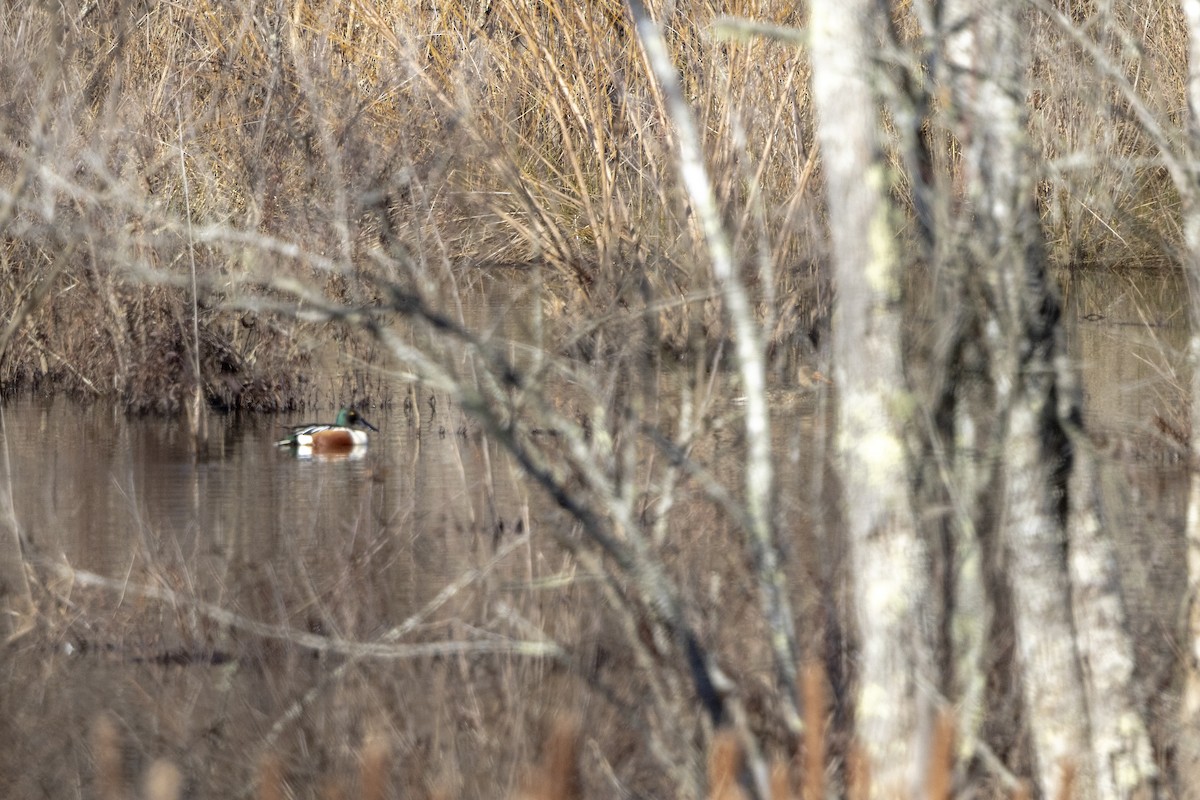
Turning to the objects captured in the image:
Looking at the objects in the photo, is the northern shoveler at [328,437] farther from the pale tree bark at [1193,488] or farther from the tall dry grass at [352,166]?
the pale tree bark at [1193,488]

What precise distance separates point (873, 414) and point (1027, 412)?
594 millimetres

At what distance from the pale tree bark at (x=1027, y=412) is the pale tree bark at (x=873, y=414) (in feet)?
1.37

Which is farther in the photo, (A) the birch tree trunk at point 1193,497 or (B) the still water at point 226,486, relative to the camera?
(B) the still water at point 226,486

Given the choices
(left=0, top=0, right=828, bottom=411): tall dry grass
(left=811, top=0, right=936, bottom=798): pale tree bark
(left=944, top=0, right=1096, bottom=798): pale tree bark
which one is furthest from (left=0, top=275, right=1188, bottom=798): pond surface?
(left=0, top=0, right=828, bottom=411): tall dry grass

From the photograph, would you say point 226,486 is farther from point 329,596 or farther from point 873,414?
point 873,414

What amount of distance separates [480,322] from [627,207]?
60.3 inches

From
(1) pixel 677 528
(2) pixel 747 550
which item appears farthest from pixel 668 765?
(1) pixel 677 528

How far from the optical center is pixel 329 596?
6617mm

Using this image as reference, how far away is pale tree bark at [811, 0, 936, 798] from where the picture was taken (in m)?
3.76

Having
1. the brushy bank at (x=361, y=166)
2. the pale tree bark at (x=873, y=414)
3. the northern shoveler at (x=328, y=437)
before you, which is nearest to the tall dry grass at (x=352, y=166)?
the brushy bank at (x=361, y=166)

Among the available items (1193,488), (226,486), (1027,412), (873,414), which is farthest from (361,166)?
(873,414)

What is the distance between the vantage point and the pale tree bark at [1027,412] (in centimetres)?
414

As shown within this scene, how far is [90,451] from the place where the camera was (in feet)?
35.5

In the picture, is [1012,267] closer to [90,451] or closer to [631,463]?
[631,463]
